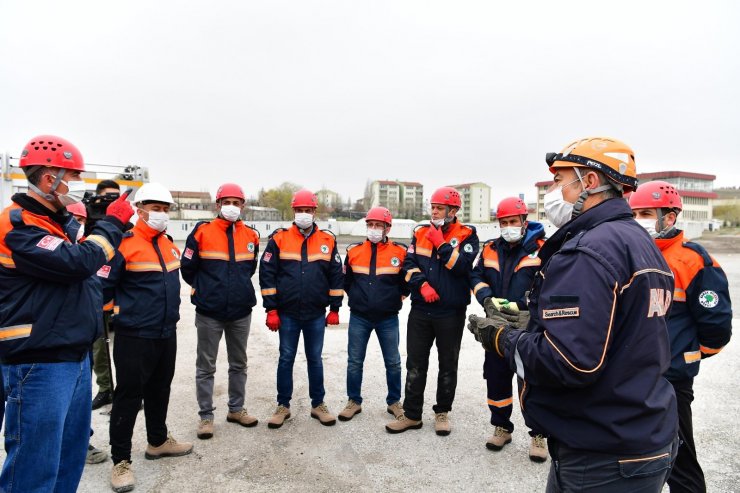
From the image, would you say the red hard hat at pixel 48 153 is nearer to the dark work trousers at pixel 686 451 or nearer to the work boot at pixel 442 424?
the work boot at pixel 442 424

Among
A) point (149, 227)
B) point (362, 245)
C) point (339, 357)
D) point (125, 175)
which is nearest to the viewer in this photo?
point (149, 227)

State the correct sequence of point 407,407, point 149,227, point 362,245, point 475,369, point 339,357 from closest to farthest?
1. point 149,227
2. point 407,407
3. point 362,245
4. point 475,369
5. point 339,357

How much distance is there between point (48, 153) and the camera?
2.58m

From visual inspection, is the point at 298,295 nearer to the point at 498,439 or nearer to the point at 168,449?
the point at 168,449

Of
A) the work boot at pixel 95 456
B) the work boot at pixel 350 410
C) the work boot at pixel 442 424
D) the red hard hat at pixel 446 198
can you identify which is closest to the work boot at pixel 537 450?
the work boot at pixel 442 424

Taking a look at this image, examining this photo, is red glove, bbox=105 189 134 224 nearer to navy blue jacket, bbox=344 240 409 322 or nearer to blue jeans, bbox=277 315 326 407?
blue jeans, bbox=277 315 326 407

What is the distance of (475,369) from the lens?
5.89 metres

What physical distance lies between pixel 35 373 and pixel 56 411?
0.83ft

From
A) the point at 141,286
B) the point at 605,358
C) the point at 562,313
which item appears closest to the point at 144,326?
the point at 141,286

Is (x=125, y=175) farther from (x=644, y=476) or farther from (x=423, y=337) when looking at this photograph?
(x=644, y=476)

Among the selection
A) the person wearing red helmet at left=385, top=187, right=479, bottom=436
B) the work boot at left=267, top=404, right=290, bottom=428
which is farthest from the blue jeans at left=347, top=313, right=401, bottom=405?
the work boot at left=267, top=404, right=290, bottom=428

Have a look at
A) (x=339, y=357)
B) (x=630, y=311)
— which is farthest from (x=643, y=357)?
(x=339, y=357)

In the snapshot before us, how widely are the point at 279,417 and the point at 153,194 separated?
2.47 metres

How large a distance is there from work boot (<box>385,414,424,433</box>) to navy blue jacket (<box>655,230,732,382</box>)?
231 cm
